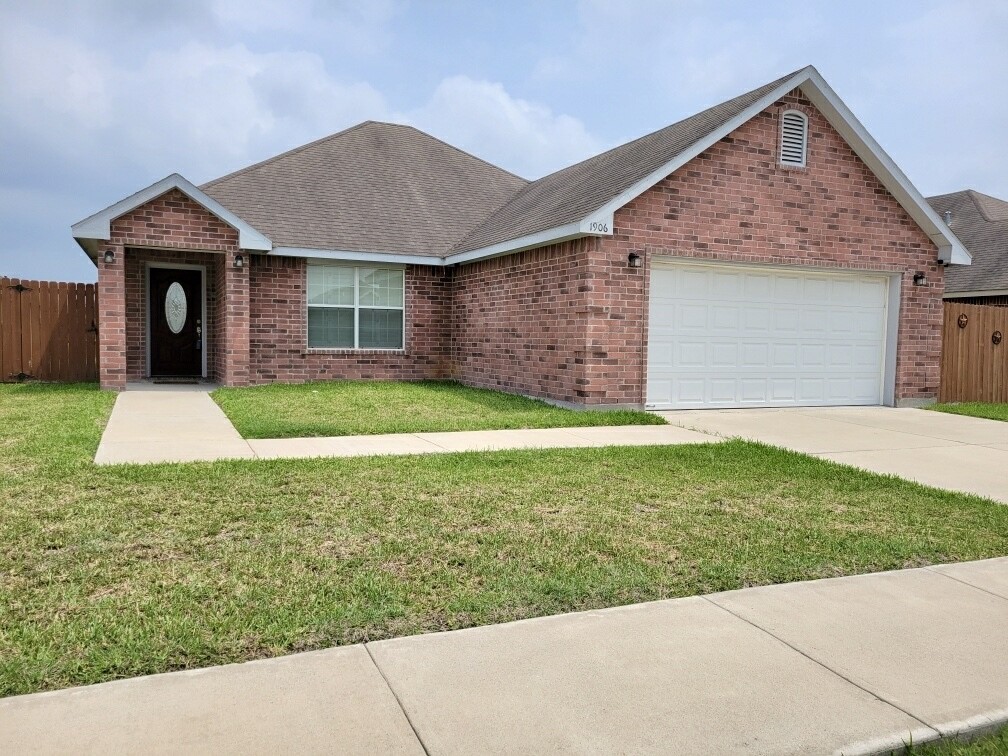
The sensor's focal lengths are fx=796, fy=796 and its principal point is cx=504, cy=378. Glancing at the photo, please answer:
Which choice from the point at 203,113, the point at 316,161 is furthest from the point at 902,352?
the point at 203,113

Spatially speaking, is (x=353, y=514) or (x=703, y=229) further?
(x=703, y=229)

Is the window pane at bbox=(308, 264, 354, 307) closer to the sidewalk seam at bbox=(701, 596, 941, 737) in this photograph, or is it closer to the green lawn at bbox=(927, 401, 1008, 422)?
the green lawn at bbox=(927, 401, 1008, 422)

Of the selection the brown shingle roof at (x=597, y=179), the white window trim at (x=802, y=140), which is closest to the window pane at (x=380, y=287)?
the brown shingle roof at (x=597, y=179)

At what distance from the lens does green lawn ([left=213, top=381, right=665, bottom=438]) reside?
9.80m

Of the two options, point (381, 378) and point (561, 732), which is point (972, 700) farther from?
point (381, 378)

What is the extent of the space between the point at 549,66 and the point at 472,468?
17.0 m

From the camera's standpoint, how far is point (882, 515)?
6125 mm

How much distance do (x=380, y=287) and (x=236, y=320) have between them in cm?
306

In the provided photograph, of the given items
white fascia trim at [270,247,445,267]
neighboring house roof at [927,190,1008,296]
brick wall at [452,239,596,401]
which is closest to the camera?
brick wall at [452,239,596,401]

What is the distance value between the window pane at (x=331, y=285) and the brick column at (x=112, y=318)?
11.3 feet

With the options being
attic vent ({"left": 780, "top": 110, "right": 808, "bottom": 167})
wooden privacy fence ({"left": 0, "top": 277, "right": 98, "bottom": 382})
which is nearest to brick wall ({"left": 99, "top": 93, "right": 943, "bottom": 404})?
attic vent ({"left": 780, "top": 110, "right": 808, "bottom": 167})

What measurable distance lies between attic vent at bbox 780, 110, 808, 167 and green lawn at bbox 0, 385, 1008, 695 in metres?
6.80

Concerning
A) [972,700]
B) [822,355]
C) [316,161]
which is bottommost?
[972,700]

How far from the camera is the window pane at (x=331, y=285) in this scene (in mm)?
15812
